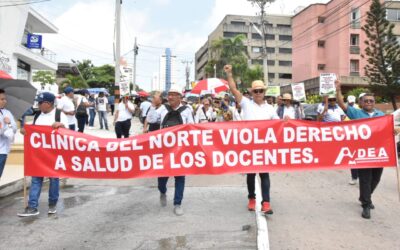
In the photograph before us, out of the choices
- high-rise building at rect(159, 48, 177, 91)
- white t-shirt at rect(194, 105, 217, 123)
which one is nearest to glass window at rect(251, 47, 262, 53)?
high-rise building at rect(159, 48, 177, 91)

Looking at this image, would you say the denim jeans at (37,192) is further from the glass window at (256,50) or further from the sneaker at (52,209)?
the glass window at (256,50)

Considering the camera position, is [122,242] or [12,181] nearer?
[122,242]

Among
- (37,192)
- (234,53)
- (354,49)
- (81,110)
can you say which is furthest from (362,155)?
(234,53)

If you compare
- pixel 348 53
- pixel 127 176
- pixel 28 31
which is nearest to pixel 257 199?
pixel 127 176

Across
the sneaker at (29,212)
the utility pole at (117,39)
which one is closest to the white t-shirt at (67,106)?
the sneaker at (29,212)

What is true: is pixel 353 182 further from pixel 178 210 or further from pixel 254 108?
pixel 178 210

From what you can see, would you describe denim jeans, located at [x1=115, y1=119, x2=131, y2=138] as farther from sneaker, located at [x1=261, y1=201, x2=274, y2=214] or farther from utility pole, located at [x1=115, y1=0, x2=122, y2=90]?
utility pole, located at [x1=115, y1=0, x2=122, y2=90]

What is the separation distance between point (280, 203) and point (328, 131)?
4.59 ft

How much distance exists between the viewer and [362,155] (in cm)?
611

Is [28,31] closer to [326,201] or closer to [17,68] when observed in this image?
[17,68]

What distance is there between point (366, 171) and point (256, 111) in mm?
1763

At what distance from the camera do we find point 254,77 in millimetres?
63562

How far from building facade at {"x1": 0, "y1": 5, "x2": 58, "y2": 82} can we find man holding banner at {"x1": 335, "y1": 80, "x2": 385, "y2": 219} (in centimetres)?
1704

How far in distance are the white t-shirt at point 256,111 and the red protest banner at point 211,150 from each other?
13 cm
